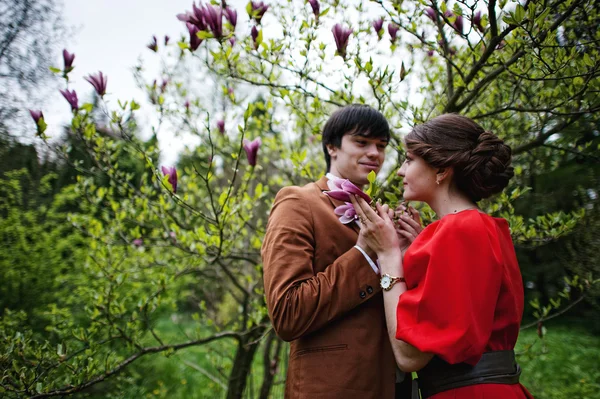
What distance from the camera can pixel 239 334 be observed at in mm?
2465

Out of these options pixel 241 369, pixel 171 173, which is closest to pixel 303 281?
pixel 171 173

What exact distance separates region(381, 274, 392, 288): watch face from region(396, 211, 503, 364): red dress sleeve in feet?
0.25

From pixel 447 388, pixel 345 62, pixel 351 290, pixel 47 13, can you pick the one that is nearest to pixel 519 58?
pixel 345 62

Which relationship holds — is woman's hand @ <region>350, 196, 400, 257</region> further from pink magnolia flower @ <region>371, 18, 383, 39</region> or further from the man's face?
pink magnolia flower @ <region>371, 18, 383, 39</region>

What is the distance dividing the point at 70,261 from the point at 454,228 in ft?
13.3

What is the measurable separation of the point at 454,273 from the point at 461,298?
2.7 inches

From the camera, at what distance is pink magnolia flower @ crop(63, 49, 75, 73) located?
76.4 inches

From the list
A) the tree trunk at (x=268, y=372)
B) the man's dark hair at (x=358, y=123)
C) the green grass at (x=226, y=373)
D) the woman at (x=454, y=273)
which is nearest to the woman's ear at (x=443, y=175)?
the woman at (x=454, y=273)

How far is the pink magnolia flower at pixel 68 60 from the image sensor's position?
194 centimetres

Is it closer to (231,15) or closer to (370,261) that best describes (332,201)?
(370,261)

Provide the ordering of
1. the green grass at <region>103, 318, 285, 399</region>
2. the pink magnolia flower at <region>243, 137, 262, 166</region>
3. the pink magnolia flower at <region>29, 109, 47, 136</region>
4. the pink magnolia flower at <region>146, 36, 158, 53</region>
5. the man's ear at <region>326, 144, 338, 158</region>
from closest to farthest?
the man's ear at <region>326, 144, 338, 158</region>
the pink magnolia flower at <region>243, 137, 262, 166</region>
the pink magnolia flower at <region>29, 109, 47, 136</region>
the pink magnolia flower at <region>146, 36, 158, 53</region>
the green grass at <region>103, 318, 285, 399</region>

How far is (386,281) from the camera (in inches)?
48.3

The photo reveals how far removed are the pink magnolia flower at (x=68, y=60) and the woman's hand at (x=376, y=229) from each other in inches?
65.8

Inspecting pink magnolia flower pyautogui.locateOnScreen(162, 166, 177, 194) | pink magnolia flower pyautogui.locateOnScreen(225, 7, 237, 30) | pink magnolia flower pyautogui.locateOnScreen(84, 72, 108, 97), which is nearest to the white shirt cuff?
pink magnolia flower pyautogui.locateOnScreen(162, 166, 177, 194)
